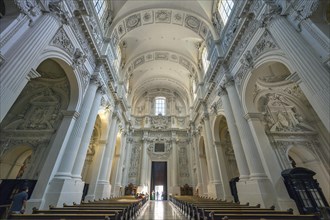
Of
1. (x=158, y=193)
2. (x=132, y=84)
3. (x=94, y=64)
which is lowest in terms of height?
(x=158, y=193)

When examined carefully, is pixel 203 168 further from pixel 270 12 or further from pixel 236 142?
pixel 270 12

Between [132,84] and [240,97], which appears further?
[132,84]

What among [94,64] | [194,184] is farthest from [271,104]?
[194,184]

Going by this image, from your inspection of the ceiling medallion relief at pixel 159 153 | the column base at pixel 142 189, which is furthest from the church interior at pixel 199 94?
the ceiling medallion relief at pixel 159 153

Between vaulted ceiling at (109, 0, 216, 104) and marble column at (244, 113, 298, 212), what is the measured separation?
6922mm

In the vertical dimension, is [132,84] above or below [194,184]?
above

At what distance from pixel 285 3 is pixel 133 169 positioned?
17.0m

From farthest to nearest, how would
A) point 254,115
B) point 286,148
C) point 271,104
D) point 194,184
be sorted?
point 194,184, point 271,104, point 286,148, point 254,115

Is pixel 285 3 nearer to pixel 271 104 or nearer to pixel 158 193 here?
pixel 271 104

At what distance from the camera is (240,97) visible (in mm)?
7395

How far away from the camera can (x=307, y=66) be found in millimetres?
3875

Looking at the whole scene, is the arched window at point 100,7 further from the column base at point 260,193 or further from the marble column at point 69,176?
the column base at point 260,193

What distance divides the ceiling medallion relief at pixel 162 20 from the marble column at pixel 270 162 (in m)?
7.77

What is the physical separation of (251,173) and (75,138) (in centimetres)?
722
